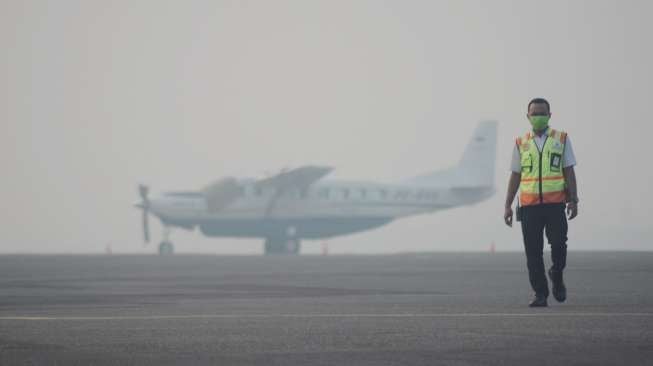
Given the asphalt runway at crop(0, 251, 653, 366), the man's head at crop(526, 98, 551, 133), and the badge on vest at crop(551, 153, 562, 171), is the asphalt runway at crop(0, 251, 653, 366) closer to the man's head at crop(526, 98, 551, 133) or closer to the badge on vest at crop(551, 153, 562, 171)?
the badge on vest at crop(551, 153, 562, 171)

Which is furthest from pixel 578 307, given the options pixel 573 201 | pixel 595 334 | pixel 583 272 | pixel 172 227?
pixel 172 227

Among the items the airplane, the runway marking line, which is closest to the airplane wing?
the airplane

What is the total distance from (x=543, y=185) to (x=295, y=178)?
4807cm

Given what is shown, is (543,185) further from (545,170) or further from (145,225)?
(145,225)

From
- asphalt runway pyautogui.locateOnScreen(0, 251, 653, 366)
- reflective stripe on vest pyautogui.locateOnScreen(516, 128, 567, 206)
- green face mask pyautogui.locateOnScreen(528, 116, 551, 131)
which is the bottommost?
asphalt runway pyautogui.locateOnScreen(0, 251, 653, 366)

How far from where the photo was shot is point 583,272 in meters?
21.8

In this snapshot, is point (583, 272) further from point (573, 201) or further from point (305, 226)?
point (305, 226)

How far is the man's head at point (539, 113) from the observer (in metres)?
11.2

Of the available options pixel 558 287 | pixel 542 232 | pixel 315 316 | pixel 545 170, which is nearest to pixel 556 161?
pixel 545 170

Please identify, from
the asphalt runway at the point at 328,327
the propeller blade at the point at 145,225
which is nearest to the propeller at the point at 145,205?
the propeller blade at the point at 145,225

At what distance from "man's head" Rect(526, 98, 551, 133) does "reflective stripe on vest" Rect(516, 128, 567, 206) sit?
0.29 ft

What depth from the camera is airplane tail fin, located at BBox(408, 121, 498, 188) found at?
6297 cm

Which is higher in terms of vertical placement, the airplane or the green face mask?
the airplane

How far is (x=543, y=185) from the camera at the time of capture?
11.3 metres
